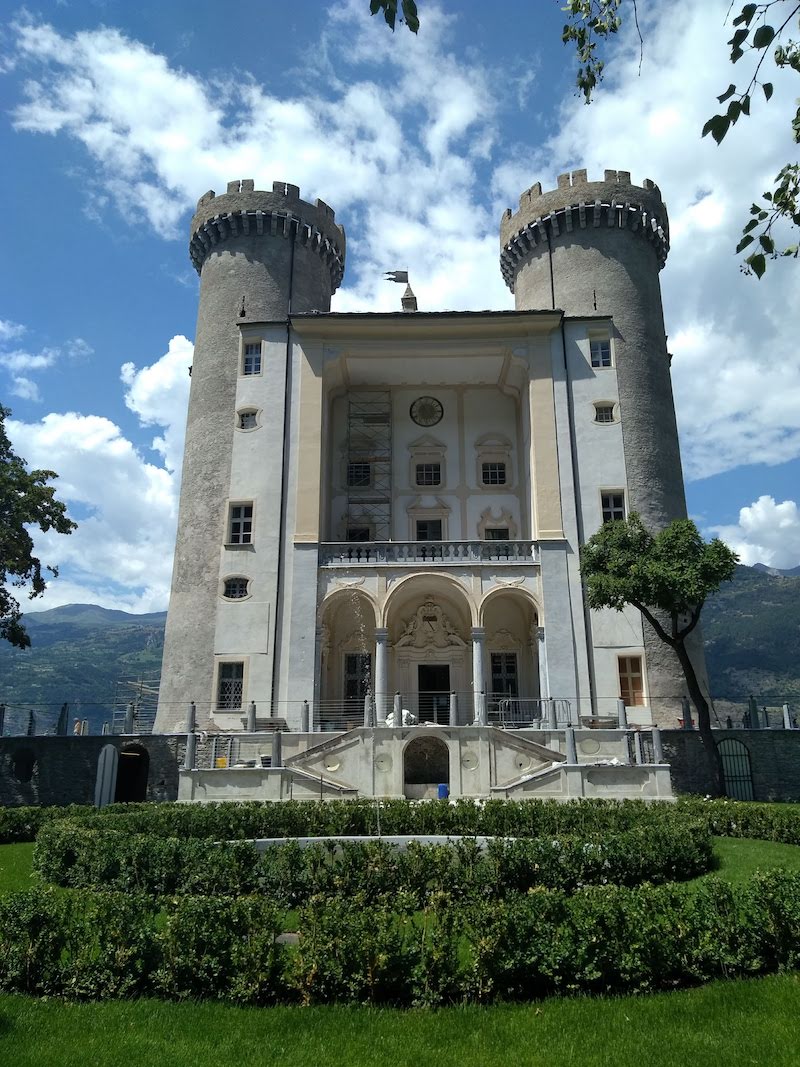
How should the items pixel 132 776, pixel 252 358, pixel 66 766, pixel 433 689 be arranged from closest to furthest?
pixel 66 766 → pixel 132 776 → pixel 433 689 → pixel 252 358

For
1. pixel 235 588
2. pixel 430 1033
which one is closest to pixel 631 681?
pixel 235 588

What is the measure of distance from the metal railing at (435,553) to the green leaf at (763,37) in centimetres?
2745

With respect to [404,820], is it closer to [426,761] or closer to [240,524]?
[426,761]

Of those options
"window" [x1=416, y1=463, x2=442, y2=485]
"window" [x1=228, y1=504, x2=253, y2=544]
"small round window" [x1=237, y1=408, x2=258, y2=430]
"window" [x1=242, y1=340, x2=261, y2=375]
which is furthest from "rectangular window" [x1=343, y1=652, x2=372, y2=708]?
"window" [x1=242, y1=340, x2=261, y2=375]

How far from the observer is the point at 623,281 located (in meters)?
39.9

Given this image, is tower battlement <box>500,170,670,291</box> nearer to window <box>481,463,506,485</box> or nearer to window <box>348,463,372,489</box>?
window <box>481,463,506,485</box>

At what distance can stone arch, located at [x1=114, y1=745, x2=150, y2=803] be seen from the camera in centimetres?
3384

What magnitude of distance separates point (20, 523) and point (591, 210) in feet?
100

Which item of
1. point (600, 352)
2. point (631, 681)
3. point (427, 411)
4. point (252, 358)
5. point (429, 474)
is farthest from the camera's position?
point (427, 411)

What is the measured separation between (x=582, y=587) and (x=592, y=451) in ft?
21.3

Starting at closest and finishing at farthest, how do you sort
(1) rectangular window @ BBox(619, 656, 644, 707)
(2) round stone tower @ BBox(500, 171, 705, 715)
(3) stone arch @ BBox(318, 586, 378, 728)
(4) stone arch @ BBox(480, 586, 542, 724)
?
(1) rectangular window @ BBox(619, 656, 644, 707)
(3) stone arch @ BBox(318, 586, 378, 728)
(4) stone arch @ BBox(480, 586, 542, 724)
(2) round stone tower @ BBox(500, 171, 705, 715)

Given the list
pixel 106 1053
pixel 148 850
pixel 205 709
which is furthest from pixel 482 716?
pixel 106 1053

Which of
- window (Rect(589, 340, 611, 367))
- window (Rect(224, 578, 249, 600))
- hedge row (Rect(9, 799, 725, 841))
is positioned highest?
window (Rect(589, 340, 611, 367))

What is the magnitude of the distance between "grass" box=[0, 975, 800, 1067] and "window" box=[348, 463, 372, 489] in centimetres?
3276
